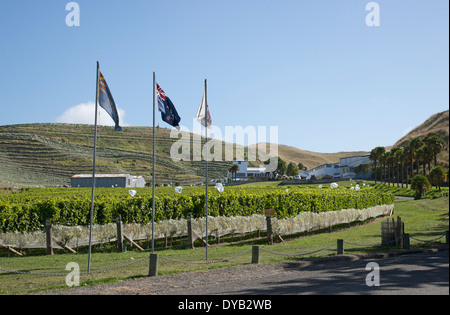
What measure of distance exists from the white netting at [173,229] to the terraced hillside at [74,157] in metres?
90.7

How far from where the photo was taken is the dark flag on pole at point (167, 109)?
17.1 m

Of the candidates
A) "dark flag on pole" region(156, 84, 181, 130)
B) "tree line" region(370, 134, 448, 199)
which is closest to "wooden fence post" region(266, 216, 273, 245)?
"dark flag on pole" region(156, 84, 181, 130)

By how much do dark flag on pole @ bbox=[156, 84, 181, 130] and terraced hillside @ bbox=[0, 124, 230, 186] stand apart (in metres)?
98.2

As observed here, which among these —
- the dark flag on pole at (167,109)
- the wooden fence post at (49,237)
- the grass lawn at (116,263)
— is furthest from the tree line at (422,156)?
the wooden fence post at (49,237)

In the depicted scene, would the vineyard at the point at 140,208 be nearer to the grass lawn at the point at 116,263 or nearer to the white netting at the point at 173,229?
the white netting at the point at 173,229

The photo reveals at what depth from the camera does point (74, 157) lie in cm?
13750

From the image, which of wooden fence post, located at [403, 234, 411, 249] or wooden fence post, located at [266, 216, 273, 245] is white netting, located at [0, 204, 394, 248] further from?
wooden fence post, located at [403, 234, 411, 249]

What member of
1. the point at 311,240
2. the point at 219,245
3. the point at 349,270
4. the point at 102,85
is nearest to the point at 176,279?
the point at 349,270

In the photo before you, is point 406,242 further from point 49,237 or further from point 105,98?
point 49,237

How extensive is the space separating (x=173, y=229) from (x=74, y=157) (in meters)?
123

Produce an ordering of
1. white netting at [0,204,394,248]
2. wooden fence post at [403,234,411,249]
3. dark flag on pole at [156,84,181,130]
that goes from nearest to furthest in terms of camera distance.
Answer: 1. dark flag on pole at [156,84,181,130]
2. wooden fence post at [403,234,411,249]
3. white netting at [0,204,394,248]

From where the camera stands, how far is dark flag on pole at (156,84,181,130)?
17141 millimetres
